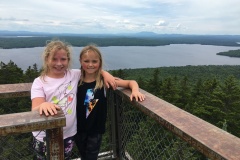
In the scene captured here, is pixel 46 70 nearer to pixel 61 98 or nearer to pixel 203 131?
pixel 61 98

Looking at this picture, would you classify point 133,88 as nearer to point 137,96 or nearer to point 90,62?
point 137,96

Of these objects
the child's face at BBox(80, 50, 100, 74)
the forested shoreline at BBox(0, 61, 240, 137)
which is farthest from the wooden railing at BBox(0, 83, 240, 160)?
the forested shoreline at BBox(0, 61, 240, 137)

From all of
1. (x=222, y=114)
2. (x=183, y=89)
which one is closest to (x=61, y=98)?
(x=222, y=114)

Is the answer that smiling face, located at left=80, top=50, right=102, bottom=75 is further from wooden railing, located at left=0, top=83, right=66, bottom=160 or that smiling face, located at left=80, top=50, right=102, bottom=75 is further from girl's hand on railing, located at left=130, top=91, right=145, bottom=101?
wooden railing, located at left=0, top=83, right=66, bottom=160

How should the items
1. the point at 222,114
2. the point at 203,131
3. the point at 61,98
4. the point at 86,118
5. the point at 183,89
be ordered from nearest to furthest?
1. the point at 203,131
2. the point at 61,98
3. the point at 86,118
4. the point at 222,114
5. the point at 183,89

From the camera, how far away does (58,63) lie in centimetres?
207

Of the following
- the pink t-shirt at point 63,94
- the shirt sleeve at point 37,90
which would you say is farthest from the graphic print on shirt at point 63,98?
the shirt sleeve at point 37,90

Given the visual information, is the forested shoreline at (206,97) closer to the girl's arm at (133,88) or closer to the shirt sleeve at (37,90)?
the girl's arm at (133,88)

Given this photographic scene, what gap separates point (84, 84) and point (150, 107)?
29.1 inches

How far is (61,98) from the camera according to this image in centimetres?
201

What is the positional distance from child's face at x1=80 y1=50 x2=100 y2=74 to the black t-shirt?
0.38ft

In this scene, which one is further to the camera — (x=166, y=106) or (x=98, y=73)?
(x=98, y=73)

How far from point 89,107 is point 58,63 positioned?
1.47 ft

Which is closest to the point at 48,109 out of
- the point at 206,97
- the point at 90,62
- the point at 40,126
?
the point at 40,126
